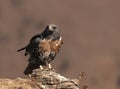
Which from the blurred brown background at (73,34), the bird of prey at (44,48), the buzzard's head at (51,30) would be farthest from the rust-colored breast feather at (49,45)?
the blurred brown background at (73,34)

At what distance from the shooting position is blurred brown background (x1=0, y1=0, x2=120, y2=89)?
68688 millimetres

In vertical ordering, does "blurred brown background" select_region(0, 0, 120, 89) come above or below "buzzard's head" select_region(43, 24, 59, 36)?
above

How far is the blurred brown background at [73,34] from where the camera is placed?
225 feet

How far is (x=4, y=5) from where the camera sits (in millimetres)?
80375

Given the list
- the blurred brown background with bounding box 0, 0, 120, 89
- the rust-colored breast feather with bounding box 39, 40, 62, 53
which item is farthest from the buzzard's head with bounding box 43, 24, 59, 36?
the blurred brown background with bounding box 0, 0, 120, 89

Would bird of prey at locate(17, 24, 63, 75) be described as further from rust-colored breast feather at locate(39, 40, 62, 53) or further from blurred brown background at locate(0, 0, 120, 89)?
blurred brown background at locate(0, 0, 120, 89)

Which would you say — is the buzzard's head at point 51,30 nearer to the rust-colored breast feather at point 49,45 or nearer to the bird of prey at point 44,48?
the bird of prey at point 44,48

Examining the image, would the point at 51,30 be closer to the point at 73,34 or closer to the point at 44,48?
the point at 44,48

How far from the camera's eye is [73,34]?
73625 millimetres

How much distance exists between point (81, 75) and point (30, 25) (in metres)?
60.7

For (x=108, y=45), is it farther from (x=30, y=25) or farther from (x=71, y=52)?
(x=30, y=25)

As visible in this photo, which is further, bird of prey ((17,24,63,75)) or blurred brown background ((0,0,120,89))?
blurred brown background ((0,0,120,89))

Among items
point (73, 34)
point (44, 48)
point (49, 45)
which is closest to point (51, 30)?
point (49, 45)

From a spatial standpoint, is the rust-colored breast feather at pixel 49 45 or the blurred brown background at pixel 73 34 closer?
the rust-colored breast feather at pixel 49 45
